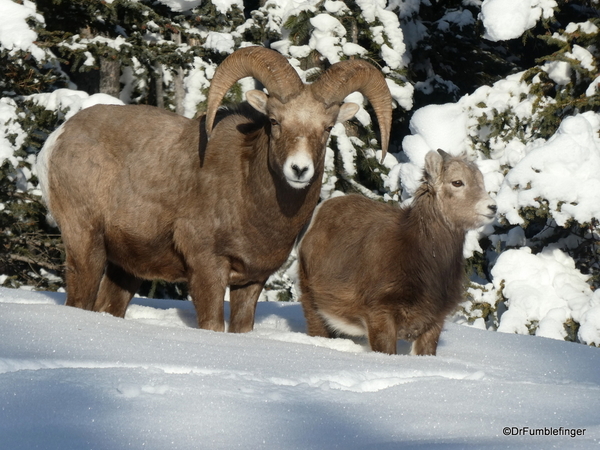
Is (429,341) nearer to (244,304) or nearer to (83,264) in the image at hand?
(244,304)

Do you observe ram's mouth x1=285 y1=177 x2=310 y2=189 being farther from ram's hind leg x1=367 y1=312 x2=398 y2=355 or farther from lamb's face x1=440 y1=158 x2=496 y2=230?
lamb's face x1=440 y1=158 x2=496 y2=230

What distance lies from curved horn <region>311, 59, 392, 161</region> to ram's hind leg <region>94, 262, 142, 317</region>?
2.72 m

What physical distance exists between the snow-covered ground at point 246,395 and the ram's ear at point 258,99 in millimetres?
2121

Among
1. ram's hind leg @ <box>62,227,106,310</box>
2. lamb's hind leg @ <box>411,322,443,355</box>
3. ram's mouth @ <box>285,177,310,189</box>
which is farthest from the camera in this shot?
Result: ram's hind leg @ <box>62,227,106,310</box>

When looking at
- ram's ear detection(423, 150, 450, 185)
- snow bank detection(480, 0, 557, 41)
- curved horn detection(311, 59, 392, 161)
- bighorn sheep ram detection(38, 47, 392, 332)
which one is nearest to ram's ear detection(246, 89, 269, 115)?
bighorn sheep ram detection(38, 47, 392, 332)

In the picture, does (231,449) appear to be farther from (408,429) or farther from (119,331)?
(119,331)

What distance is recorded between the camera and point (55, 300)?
28.2 ft

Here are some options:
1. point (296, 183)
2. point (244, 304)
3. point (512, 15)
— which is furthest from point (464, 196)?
point (512, 15)

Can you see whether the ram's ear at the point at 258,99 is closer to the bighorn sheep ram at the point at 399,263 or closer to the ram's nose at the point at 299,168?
the ram's nose at the point at 299,168

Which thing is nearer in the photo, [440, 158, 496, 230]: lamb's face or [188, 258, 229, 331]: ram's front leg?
[188, 258, 229, 331]: ram's front leg

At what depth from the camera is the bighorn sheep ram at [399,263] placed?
7285 millimetres

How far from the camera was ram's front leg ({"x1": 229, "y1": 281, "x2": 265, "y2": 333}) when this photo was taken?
25.7 feet

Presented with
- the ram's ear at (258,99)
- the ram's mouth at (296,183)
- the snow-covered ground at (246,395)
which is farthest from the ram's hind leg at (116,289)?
the ram's mouth at (296,183)

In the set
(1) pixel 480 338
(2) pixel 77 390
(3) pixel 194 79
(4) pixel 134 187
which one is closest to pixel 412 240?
(1) pixel 480 338
